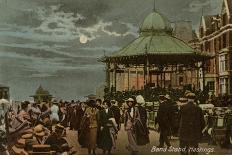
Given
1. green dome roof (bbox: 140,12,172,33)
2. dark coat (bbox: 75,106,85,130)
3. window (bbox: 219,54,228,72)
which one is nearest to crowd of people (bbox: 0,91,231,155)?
green dome roof (bbox: 140,12,172,33)

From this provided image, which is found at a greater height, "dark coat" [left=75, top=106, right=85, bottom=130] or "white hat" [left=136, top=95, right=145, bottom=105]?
"white hat" [left=136, top=95, right=145, bottom=105]

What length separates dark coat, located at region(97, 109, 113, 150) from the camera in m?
14.9

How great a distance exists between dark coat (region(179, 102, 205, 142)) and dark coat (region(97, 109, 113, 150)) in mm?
2864

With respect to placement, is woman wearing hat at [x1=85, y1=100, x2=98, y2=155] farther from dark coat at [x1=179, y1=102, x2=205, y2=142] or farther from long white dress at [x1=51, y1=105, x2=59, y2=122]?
dark coat at [x1=179, y1=102, x2=205, y2=142]

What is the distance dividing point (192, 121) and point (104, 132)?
3257 millimetres

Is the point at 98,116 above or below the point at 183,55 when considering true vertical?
below

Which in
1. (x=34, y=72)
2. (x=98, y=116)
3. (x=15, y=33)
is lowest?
(x=98, y=116)

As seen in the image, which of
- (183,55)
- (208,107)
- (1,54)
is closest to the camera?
(1,54)

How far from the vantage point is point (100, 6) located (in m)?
14.6

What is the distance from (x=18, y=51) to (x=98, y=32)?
2034 millimetres

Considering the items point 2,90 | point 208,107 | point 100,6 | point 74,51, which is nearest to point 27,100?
point 2,90

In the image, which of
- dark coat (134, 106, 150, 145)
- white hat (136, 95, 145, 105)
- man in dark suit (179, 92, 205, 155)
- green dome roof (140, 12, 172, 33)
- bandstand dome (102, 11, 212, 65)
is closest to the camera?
man in dark suit (179, 92, 205, 155)

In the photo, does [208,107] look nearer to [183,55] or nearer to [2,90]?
[183,55]

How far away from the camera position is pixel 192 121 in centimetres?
1248
